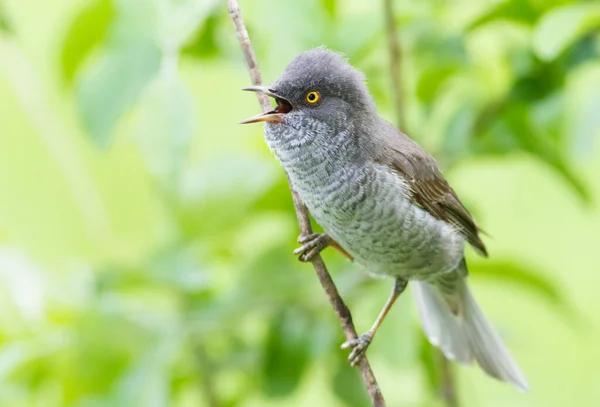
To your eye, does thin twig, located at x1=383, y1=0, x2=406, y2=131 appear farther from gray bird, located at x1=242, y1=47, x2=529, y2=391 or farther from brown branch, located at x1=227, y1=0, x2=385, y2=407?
brown branch, located at x1=227, y1=0, x2=385, y2=407

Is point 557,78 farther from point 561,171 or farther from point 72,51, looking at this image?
point 72,51

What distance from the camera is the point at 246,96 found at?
5.88m

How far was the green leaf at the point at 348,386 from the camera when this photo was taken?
3547 mm

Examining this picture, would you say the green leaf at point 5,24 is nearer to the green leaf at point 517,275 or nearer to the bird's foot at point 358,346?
the bird's foot at point 358,346

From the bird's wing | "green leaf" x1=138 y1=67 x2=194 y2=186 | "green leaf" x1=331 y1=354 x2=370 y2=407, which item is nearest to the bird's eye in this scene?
the bird's wing

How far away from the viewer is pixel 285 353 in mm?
3375

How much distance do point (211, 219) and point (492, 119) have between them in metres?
1.15

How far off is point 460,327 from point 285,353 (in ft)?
2.43

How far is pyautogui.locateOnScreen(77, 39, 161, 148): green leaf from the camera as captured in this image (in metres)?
2.88

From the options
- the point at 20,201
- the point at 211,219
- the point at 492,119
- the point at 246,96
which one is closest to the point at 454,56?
the point at 492,119

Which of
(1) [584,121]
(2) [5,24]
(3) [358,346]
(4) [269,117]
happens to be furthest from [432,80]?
(2) [5,24]

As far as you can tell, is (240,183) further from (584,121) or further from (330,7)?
(584,121)

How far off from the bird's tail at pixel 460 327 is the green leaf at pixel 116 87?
1387 mm

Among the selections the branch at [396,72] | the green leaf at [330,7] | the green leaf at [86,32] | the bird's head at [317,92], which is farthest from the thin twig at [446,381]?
the green leaf at [86,32]
